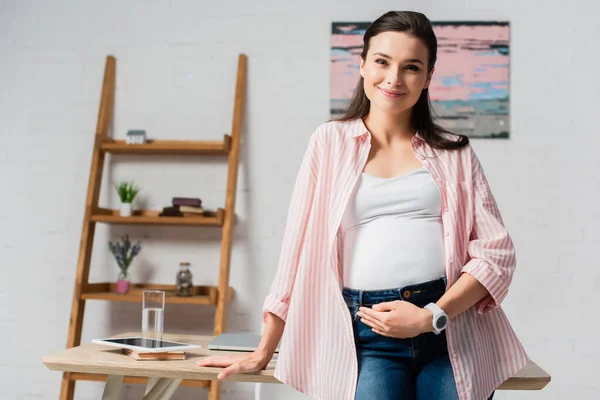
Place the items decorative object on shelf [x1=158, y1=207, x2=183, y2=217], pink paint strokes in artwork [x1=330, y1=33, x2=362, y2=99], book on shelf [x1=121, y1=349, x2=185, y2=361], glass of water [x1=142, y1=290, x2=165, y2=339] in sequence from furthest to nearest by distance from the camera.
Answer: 1. pink paint strokes in artwork [x1=330, y1=33, x2=362, y2=99]
2. decorative object on shelf [x1=158, y1=207, x2=183, y2=217]
3. glass of water [x1=142, y1=290, x2=165, y2=339]
4. book on shelf [x1=121, y1=349, x2=185, y2=361]

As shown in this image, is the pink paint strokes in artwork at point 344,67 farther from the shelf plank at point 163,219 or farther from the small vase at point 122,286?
the small vase at point 122,286

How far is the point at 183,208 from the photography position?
10.5 ft

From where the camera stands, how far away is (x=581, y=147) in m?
3.19

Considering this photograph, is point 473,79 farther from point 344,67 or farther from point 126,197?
point 126,197

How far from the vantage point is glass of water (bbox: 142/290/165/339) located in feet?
5.94

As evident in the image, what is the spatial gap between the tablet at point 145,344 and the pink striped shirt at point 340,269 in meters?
0.32

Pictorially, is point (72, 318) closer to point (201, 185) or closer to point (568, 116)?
point (201, 185)

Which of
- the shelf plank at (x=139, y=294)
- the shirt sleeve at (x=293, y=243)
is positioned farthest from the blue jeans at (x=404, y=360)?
the shelf plank at (x=139, y=294)

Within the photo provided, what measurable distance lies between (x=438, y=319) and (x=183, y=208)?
2.08 m

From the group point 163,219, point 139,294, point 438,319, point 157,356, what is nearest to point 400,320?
point 438,319

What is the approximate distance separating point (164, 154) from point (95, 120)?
439mm

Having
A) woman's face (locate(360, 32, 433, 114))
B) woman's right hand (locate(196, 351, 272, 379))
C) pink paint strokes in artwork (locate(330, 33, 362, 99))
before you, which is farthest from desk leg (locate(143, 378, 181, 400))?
pink paint strokes in artwork (locate(330, 33, 362, 99))

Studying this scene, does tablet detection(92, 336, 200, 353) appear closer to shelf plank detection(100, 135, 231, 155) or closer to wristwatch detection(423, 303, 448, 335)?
wristwatch detection(423, 303, 448, 335)

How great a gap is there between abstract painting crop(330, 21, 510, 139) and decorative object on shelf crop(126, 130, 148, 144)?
1013mm
